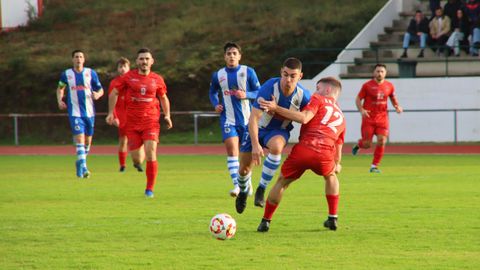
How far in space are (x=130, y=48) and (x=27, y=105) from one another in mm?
5299

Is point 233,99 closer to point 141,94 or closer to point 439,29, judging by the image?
point 141,94

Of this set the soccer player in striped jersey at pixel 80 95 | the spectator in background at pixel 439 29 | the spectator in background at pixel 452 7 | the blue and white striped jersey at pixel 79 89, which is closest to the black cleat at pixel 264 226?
the soccer player in striped jersey at pixel 80 95

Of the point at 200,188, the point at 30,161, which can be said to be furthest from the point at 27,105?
the point at 200,188

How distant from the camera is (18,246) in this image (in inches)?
393

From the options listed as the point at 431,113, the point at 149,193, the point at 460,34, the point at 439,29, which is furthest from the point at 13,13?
the point at 149,193

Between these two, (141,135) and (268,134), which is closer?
(268,134)

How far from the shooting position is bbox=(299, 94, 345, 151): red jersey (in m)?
10.7

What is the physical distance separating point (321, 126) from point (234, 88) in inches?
174

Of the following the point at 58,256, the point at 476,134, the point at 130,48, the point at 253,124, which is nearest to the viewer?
the point at 58,256

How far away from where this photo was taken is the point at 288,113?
10.4m

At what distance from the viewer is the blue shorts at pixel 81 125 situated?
20.0 m

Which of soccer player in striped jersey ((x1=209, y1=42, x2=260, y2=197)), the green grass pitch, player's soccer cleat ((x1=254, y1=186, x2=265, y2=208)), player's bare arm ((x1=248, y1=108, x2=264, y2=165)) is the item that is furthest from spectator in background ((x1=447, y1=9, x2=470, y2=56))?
player's bare arm ((x1=248, y1=108, x2=264, y2=165))

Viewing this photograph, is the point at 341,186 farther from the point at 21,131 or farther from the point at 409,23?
the point at 21,131

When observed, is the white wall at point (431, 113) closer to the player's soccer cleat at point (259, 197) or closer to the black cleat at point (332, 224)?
the player's soccer cleat at point (259, 197)
